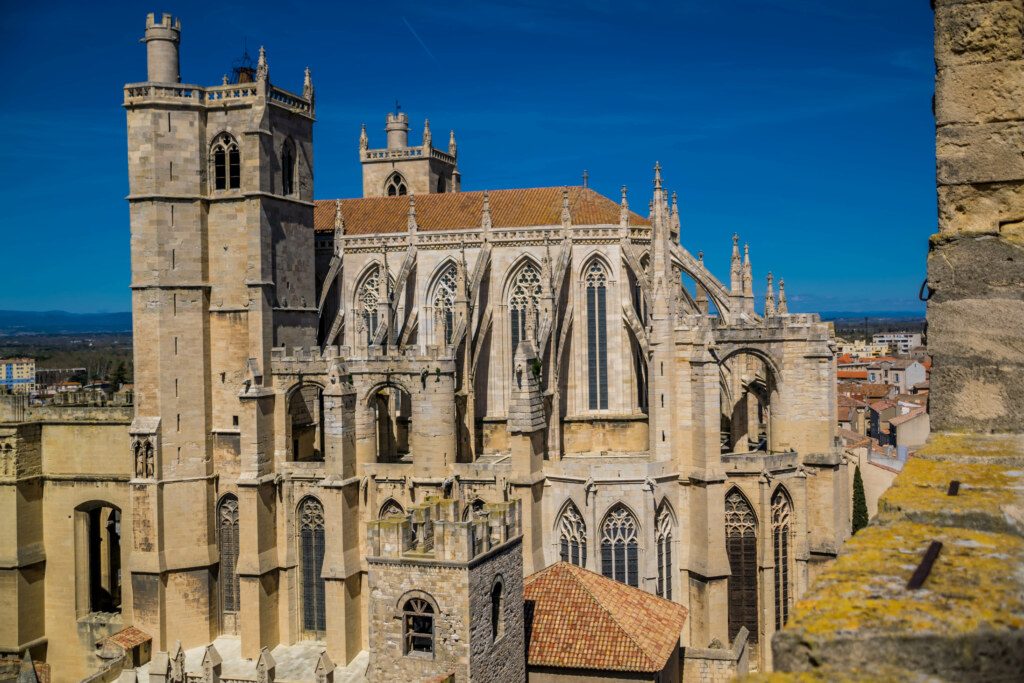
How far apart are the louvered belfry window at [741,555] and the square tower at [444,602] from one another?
10.9 m

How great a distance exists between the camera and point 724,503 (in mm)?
29391

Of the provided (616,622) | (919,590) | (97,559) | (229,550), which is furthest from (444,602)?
(97,559)

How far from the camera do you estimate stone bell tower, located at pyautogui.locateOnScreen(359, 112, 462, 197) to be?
5397cm

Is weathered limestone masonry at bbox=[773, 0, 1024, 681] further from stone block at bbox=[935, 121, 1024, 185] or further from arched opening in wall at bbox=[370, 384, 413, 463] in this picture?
arched opening in wall at bbox=[370, 384, 413, 463]

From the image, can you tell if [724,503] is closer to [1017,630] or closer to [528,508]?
[528,508]

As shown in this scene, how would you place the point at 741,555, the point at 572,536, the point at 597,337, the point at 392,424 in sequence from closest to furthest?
the point at 572,536 → the point at 741,555 → the point at 392,424 → the point at 597,337

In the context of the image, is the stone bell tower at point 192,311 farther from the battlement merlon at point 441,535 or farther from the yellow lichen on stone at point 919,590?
the yellow lichen on stone at point 919,590

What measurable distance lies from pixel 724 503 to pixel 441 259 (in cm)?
1525

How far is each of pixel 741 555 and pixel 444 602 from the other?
1340cm

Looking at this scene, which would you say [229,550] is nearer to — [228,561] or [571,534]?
[228,561]

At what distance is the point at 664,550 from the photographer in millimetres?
29391

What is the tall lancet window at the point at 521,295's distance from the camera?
37.2 meters

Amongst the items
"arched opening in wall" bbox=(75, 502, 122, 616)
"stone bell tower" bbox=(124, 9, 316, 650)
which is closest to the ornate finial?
"stone bell tower" bbox=(124, 9, 316, 650)

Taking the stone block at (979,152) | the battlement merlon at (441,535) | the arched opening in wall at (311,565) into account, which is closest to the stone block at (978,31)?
the stone block at (979,152)
